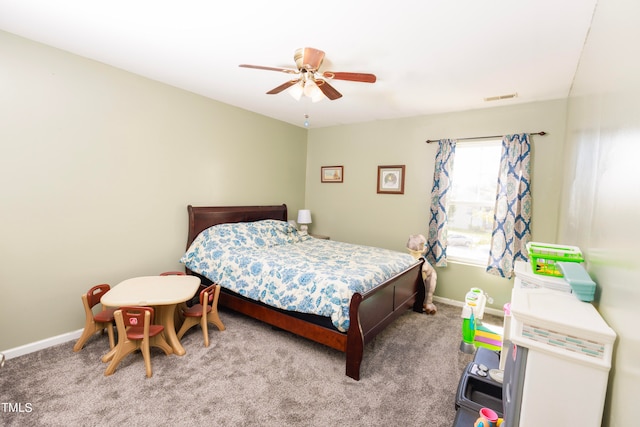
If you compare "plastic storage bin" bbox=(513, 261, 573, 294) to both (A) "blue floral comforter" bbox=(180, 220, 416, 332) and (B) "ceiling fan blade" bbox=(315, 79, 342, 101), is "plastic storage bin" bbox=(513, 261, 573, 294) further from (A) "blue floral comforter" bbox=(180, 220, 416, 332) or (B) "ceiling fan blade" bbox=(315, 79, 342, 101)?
(B) "ceiling fan blade" bbox=(315, 79, 342, 101)

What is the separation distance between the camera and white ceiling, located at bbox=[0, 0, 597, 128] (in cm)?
175

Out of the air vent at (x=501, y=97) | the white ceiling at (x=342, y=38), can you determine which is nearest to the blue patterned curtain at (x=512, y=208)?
the air vent at (x=501, y=97)

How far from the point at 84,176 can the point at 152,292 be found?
1246mm

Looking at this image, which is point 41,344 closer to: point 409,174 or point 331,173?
point 331,173

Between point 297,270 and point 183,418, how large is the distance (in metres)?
1.30

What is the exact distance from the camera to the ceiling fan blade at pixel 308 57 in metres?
2.10

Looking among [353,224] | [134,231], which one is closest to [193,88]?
[134,231]

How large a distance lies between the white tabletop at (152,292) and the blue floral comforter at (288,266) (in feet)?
1.44

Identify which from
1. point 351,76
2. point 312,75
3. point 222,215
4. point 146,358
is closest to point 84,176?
point 222,215

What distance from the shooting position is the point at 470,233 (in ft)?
12.4

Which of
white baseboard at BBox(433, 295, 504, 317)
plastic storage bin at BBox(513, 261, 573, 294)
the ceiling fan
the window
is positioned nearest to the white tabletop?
the ceiling fan

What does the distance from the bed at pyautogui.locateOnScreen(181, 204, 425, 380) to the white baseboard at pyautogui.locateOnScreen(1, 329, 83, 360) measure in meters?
1.12

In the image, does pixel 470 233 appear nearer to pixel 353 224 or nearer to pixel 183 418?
pixel 353 224

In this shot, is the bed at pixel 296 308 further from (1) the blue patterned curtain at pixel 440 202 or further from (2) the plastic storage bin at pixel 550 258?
(2) the plastic storage bin at pixel 550 258
